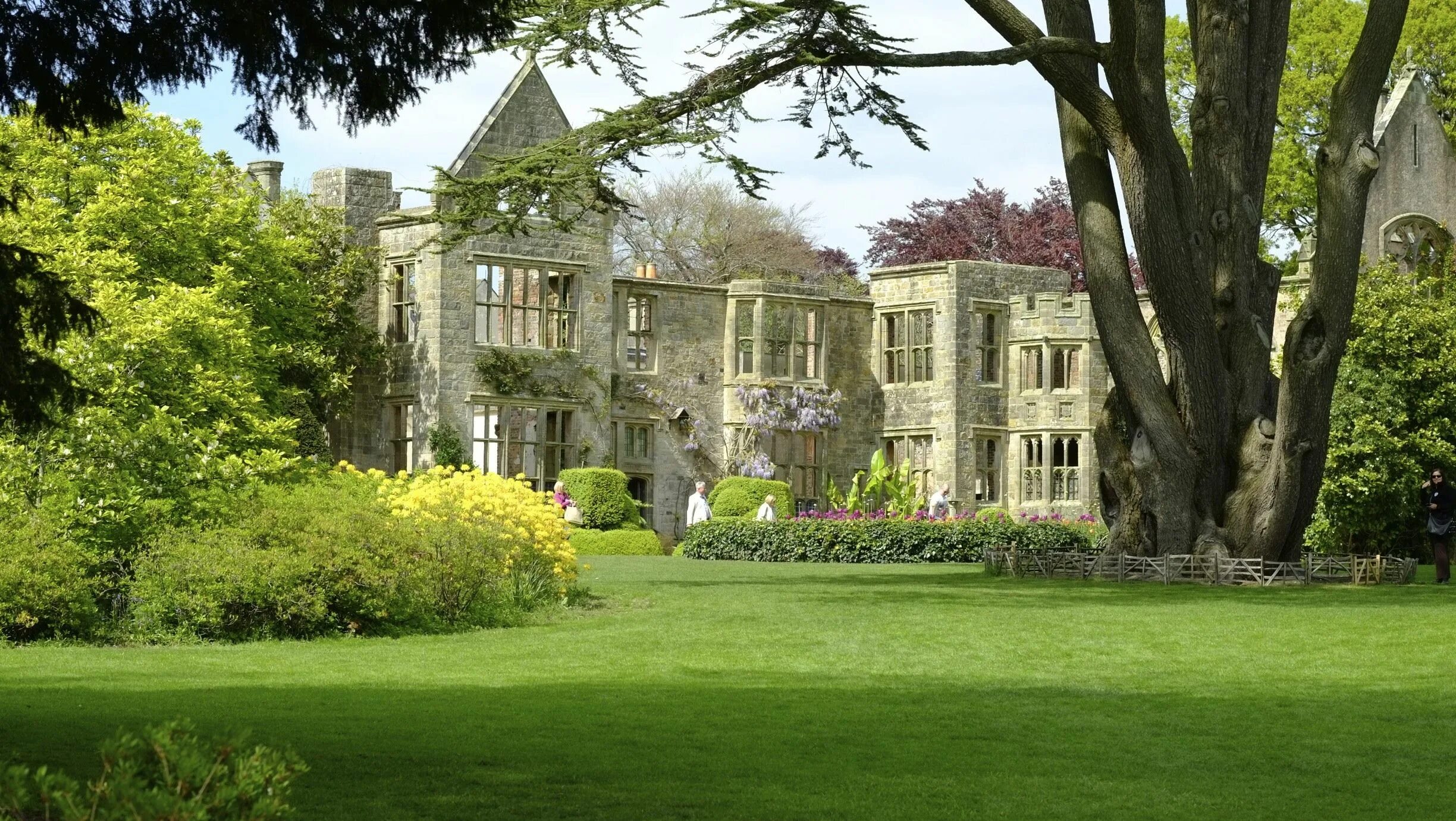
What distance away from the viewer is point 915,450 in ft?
131

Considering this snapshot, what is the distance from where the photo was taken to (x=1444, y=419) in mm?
27344

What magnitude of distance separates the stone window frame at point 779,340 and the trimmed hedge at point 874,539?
784 cm

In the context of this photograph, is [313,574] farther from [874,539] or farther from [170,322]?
[874,539]

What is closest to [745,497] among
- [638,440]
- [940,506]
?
[638,440]

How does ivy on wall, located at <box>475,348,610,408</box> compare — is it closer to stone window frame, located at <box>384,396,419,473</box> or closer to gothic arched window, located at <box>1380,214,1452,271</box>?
stone window frame, located at <box>384,396,419,473</box>

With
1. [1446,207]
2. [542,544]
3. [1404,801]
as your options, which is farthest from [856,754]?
[1446,207]

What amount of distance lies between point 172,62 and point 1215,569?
1578cm

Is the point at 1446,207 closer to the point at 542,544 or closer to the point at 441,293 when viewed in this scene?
the point at 441,293

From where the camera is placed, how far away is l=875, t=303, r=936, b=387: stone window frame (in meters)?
39.5

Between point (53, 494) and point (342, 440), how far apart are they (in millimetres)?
19520

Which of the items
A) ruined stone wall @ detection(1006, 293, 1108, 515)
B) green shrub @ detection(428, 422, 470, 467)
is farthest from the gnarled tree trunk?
ruined stone wall @ detection(1006, 293, 1108, 515)

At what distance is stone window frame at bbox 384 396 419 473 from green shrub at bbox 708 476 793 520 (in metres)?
6.12

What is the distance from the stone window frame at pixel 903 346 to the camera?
1554 inches

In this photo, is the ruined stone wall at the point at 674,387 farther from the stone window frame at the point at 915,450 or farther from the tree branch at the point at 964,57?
the tree branch at the point at 964,57
